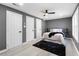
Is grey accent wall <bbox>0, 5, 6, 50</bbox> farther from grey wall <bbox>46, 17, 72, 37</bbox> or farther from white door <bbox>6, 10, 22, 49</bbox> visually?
grey wall <bbox>46, 17, 72, 37</bbox>

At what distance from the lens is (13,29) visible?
12.2 ft

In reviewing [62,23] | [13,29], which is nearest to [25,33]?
[13,29]

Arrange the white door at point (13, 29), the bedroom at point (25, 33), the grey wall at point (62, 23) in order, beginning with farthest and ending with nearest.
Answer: the grey wall at point (62, 23) < the white door at point (13, 29) < the bedroom at point (25, 33)

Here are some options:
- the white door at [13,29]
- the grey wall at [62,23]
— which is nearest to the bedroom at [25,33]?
the white door at [13,29]

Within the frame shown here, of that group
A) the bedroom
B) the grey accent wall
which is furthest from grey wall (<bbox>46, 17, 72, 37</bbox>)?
the grey accent wall

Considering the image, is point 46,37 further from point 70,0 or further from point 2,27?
point 70,0

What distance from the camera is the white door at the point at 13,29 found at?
3393mm

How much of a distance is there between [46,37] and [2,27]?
3.74 meters

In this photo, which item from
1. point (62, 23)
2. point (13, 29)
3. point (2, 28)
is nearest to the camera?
point (2, 28)

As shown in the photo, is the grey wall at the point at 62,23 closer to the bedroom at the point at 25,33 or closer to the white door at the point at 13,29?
the bedroom at the point at 25,33

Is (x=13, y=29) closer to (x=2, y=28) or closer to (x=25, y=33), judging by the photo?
(x=2, y=28)

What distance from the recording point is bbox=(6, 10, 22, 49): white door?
3.39 meters

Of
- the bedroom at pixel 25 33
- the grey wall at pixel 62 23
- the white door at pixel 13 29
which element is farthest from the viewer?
the grey wall at pixel 62 23

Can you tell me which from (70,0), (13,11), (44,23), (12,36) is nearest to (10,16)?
(13,11)
